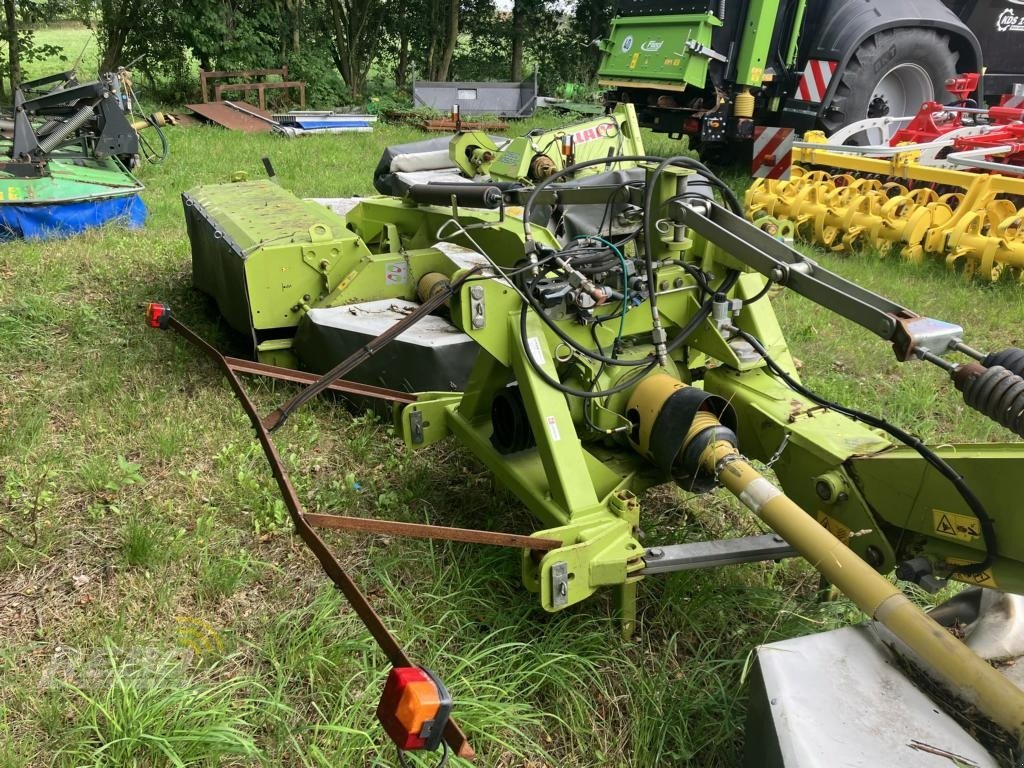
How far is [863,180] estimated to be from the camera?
21.9 ft

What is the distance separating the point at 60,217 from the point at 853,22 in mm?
7185

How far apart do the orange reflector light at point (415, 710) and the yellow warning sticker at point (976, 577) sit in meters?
1.26

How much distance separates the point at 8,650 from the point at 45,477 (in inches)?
36.6

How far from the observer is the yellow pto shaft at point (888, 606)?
1595 millimetres

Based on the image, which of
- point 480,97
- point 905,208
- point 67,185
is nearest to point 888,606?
point 905,208

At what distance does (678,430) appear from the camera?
2.42m

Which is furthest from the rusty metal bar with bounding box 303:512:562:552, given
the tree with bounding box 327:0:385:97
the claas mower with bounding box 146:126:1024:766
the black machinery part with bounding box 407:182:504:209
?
the tree with bounding box 327:0:385:97

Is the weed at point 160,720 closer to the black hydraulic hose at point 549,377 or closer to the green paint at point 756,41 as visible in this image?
the black hydraulic hose at point 549,377

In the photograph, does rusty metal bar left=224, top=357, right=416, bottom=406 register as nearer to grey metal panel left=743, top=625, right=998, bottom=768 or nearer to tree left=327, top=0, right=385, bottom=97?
grey metal panel left=743, top=625, right=998, bottom=768

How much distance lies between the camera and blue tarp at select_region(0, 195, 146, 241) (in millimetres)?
5816

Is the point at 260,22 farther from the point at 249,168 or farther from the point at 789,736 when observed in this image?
the point at 789,736

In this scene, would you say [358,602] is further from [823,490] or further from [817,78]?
[817,78]

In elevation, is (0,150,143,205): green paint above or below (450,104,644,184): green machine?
below

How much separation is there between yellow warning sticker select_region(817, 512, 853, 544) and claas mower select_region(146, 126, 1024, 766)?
0.03 feet
